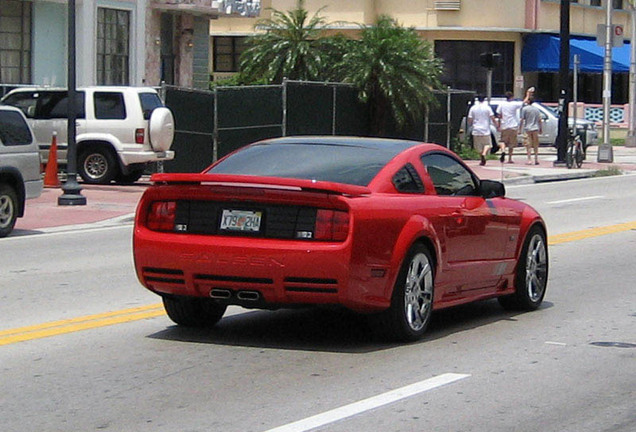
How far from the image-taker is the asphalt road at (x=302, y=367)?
723 cm

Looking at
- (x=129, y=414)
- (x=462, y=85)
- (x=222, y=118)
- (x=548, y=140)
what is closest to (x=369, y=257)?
(x=129, y=414)

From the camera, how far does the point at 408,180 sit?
9922 mm

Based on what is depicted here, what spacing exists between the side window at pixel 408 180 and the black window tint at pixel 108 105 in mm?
16497

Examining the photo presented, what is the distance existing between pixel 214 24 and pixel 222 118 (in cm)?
3156

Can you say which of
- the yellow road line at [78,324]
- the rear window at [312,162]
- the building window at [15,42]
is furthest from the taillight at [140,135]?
the rear window at [312,162]

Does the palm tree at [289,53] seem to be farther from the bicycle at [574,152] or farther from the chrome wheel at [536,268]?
the chrome wheel at [536,268]

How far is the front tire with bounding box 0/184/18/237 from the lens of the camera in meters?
17.4

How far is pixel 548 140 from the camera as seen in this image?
44.3 meters

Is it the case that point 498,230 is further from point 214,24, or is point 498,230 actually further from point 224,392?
point 214,24

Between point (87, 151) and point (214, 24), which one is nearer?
point (87, 151)

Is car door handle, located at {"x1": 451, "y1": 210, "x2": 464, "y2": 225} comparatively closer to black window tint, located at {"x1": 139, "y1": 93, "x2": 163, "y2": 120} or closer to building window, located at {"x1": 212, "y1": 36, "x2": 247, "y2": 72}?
black window tint, located at {"x1": 139, "y1": 93, "x2": 163, "y2": 120}

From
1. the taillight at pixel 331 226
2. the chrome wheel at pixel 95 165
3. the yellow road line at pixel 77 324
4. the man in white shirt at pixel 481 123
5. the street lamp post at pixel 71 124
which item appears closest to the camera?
the taillight at pixel 331 226

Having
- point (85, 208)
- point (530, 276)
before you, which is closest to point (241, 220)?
point (530, 276)

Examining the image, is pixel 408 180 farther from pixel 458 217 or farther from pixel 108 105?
pixel 108 105
